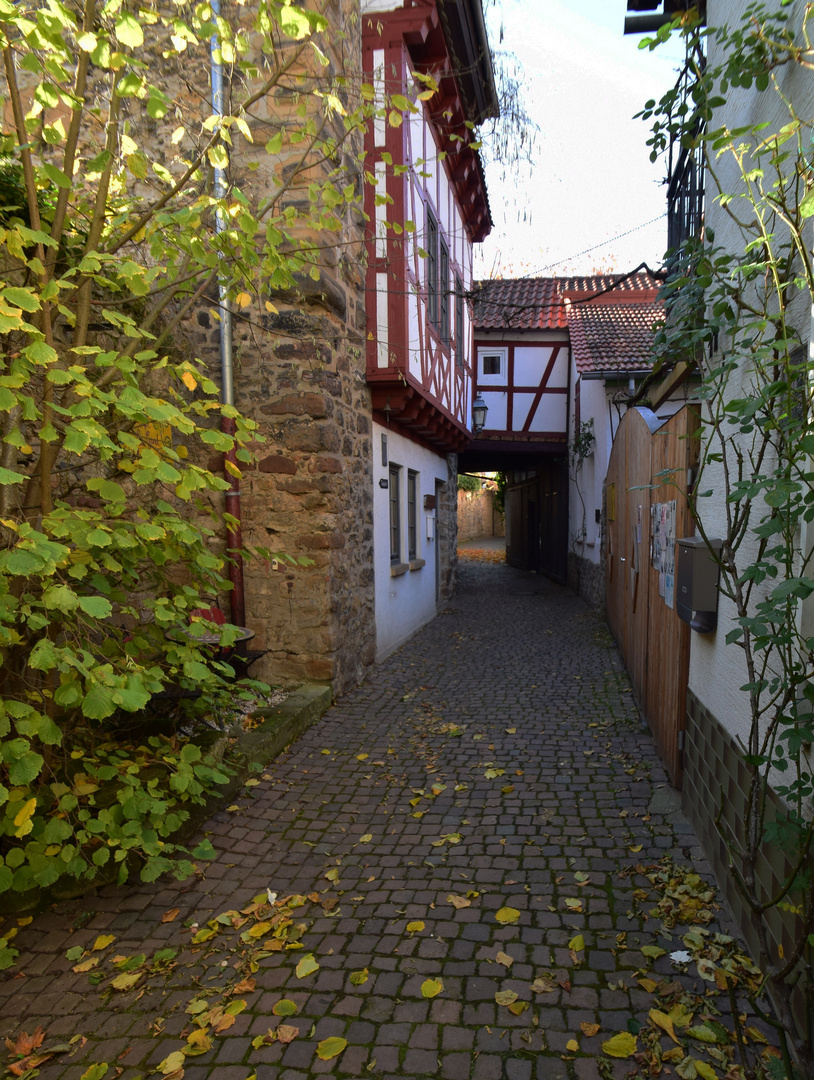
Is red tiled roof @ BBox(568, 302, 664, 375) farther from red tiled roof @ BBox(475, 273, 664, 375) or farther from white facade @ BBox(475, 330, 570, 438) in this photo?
white facade @ BBox(475, 330, 570, 438)

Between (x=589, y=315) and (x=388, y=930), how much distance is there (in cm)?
1442

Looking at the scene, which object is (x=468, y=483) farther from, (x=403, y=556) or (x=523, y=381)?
(x=403, y=556)

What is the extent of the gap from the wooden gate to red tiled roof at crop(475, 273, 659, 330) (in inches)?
324

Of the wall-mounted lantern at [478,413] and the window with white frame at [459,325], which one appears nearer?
the window with white frame at [459,325]

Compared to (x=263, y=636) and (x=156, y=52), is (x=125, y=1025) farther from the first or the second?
(x=156, y=52)

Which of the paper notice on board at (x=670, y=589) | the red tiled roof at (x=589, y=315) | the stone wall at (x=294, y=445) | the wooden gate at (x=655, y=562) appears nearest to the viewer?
the wooden gate at (x=655, y=562)

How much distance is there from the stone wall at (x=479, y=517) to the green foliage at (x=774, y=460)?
32.4 meters

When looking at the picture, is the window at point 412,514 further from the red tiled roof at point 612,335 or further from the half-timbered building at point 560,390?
the red tiled roof at point 612,335

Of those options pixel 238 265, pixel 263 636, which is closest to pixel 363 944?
pixel 238 265

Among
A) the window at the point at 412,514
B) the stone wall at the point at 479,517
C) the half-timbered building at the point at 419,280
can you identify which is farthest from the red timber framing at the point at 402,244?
the stone wall at the point at 479,517

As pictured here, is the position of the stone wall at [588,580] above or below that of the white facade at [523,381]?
below

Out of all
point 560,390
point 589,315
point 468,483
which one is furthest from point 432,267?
point 468,483

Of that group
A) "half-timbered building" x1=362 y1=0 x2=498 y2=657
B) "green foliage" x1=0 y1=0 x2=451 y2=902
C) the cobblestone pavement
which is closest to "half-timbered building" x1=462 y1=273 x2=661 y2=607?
"half-timbered building" x1=362 y1=0 x2=498 y2=657

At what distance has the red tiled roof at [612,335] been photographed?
11258 mm
